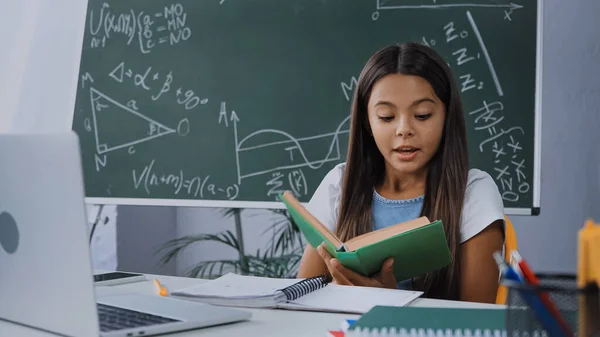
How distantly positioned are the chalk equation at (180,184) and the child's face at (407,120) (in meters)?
1.04

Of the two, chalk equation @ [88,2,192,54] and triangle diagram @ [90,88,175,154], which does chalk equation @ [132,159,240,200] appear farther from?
chalk equation @ [88,2,192,54]

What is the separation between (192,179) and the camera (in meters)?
2.69

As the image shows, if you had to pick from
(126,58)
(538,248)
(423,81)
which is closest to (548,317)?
(423,81)

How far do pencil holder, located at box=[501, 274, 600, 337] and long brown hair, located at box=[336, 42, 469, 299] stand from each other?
38.5 inches

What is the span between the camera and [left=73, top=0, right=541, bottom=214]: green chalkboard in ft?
7.63

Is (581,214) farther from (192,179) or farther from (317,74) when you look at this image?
(192,179)

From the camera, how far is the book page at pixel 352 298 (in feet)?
3.74

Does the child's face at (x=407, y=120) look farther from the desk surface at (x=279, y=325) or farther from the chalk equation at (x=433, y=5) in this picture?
Answer: the chalk equation at (x=433, y=5)

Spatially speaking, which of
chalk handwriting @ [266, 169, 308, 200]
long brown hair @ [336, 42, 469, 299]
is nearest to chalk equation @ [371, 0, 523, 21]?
chalk handwriting @ [266, 169, 308, 200]

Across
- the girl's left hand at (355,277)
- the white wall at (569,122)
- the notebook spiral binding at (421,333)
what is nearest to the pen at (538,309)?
the notebook spiral binding at (421,333)

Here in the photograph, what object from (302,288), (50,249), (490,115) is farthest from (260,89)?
(50,249)

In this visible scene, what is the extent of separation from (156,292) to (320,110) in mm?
1310

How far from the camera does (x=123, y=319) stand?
993mm

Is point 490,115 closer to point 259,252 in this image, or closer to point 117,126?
point 259,252
